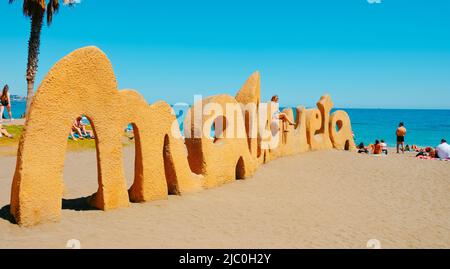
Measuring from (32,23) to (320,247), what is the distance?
17.5 metres

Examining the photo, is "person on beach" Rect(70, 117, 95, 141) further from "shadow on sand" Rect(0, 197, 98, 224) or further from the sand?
"shadow on sand" Rect(0, 197, 98, 224)

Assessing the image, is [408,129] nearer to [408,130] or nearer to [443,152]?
[408,130]

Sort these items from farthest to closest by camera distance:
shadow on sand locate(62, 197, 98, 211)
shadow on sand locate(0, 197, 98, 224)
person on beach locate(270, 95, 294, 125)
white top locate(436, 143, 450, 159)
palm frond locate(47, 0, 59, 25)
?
palm frond locate(47, 0, 59, 25), white top locate(436, 143, 450, 159), person on beach locate(270, 95, 294, 125), shadow on sand locate(62, 197, 98, 211), shadow on sand locate(0, 197, 98, 224)

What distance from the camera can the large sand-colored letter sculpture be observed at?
6773mm

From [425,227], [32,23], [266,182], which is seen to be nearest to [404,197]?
[425,227]

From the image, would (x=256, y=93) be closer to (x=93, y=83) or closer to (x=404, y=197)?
(x=404, y=197)

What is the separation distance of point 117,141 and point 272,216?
3504 millimetres

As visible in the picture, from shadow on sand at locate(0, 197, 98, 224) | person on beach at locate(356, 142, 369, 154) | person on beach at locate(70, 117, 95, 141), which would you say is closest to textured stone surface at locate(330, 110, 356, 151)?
person on beach at locate(356, 142, 369, 154)

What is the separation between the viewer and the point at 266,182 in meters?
11.9

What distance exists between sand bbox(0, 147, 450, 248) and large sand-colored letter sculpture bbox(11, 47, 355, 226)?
377 mm

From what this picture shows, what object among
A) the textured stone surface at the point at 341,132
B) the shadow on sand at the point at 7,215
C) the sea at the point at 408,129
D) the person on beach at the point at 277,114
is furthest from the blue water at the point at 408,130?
the shadow on sand at the point at 7,215

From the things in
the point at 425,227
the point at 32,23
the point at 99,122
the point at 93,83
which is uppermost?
the point at 32,23

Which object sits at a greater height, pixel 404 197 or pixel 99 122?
pixel 99 122
